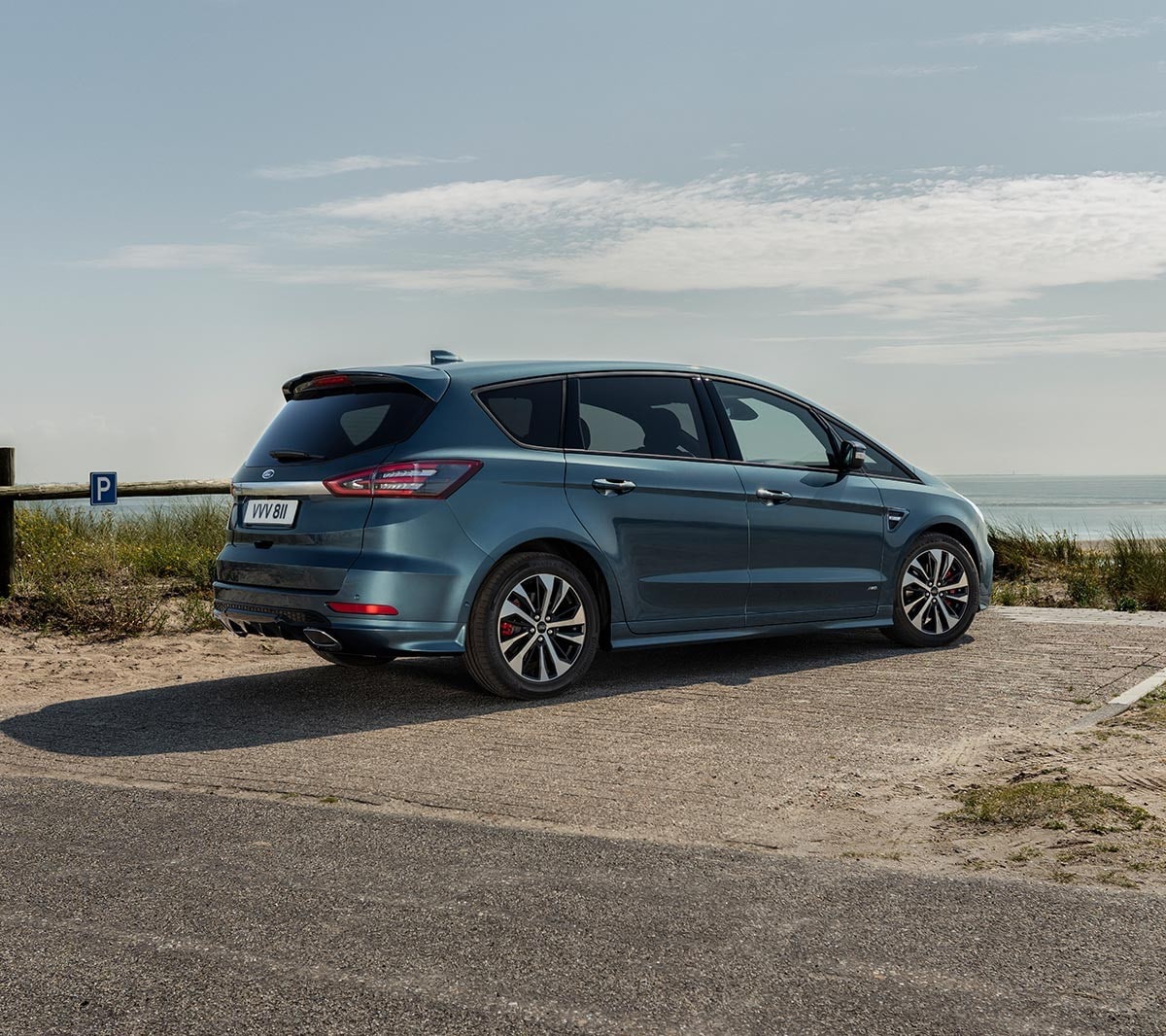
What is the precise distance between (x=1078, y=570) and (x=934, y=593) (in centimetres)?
560

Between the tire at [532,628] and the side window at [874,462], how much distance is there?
2503mm

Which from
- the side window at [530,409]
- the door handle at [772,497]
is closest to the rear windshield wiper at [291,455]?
the side window at [530,409]

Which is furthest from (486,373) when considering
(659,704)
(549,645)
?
(659,704)

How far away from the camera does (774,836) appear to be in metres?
5.02

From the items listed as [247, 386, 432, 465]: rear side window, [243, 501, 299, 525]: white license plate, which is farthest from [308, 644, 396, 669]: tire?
[247, 386, 432, 465]: rear side window

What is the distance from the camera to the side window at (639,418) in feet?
26.5

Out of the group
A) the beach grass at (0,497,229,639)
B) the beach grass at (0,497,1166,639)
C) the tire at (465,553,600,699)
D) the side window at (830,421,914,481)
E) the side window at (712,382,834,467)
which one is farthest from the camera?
the beach grass at (0,497,1166,639)

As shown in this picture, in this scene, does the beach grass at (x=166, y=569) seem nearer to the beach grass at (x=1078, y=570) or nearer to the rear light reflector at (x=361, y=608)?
the beach grass at (x=1078, y=570)

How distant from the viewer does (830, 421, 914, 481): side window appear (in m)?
9.44

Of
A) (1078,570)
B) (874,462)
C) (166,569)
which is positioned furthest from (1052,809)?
(166,569)

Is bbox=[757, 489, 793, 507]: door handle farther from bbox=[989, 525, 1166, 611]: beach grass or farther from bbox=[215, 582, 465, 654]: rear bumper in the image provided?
bbox=[989, 525, 1166, 611]: beach grass

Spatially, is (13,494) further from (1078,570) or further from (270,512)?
(1078,570)

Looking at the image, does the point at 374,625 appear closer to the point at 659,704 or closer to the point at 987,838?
the point at 659,704

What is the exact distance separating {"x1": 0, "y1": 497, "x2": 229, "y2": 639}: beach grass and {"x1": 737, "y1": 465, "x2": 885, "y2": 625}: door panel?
4777 mm
